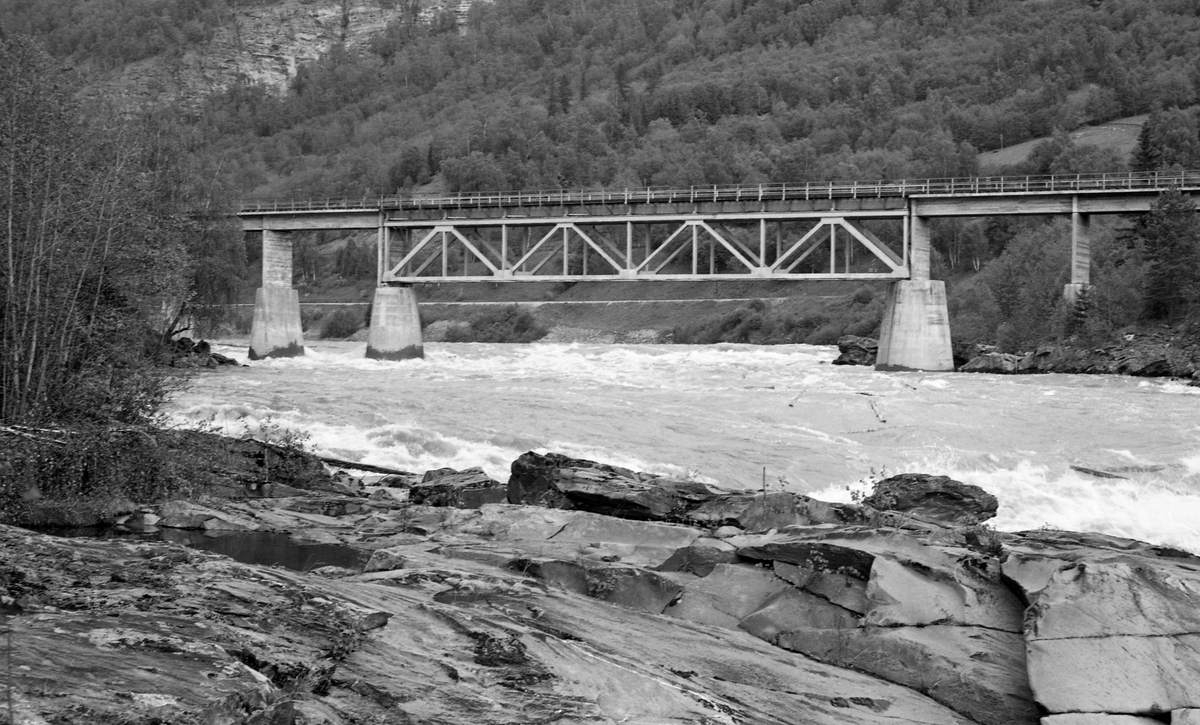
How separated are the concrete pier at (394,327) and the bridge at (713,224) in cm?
10

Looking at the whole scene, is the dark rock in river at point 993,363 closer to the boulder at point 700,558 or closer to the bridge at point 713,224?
the bridge at point 713,224

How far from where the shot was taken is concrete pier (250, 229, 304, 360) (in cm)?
8444

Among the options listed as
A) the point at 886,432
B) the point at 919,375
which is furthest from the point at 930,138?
the point at 886,432

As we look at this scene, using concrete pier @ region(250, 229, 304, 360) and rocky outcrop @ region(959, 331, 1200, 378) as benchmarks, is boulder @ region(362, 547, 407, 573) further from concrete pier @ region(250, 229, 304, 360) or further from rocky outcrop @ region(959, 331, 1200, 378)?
concrete pier @ region(250, 229, 304, 360)

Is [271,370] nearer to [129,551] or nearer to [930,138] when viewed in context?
[129,551]

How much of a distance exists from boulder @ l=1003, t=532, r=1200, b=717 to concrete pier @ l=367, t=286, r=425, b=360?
73.1m

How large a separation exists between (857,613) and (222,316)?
64.9m

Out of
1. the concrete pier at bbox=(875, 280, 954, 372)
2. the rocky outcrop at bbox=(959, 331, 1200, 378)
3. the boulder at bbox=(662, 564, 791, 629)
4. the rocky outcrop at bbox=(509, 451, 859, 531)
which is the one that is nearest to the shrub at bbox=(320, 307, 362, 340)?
the concrete pier at bbox=(875, 280, 954, 372)

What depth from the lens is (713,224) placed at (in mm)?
78875

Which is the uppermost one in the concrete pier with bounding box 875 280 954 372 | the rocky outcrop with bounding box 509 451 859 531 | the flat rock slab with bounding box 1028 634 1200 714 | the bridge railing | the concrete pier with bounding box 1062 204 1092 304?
the bridge railing

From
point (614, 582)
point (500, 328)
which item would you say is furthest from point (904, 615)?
point (500, 328)

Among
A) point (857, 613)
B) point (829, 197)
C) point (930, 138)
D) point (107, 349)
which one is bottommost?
point (857, 613)

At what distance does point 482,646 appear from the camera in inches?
438

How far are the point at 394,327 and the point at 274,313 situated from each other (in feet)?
29.8
